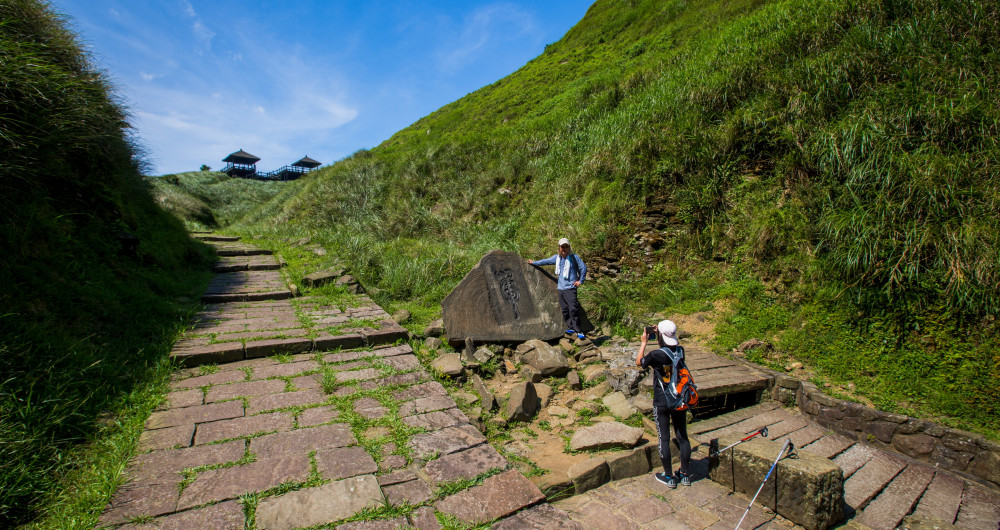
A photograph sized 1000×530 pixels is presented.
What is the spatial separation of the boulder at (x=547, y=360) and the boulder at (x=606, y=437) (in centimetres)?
121

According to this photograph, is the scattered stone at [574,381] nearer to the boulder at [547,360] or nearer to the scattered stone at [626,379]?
the boulder at [547,360]

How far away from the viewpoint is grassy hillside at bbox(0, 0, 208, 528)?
104 inches

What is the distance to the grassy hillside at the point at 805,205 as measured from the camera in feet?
14.1

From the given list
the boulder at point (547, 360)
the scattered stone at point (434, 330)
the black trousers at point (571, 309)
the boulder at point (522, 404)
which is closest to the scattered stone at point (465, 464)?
the boulder at point (522, 404)

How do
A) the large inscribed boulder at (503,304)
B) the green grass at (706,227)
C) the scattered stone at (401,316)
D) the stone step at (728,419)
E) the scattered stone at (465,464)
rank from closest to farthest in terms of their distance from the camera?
1. the scattered stone at (465,464)
2. the green grass at (706,227)
3. the stone step at (728,419)
4. the large inscribed boulder at (503,304)
5. the scattered stone at (401,316)

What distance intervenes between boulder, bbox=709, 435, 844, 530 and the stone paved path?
1.44 meters

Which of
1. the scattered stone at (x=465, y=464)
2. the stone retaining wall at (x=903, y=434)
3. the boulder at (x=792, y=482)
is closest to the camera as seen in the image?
the boulder at (x=792, y=482)

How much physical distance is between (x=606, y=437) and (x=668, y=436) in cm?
51

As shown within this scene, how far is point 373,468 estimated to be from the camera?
2941 millimetres

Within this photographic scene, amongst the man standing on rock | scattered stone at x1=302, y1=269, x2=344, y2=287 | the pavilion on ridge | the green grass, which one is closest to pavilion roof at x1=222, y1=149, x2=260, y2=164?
the pavilion on ridge

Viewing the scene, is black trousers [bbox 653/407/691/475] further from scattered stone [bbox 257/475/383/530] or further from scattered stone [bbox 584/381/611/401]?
scattered stone [bbox 257/475/383/530]

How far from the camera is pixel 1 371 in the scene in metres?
2.98

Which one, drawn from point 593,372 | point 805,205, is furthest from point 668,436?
point 805,205

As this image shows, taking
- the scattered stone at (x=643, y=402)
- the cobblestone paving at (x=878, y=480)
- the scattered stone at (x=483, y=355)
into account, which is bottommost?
the cobblestone paving at (x=878, y=480)
